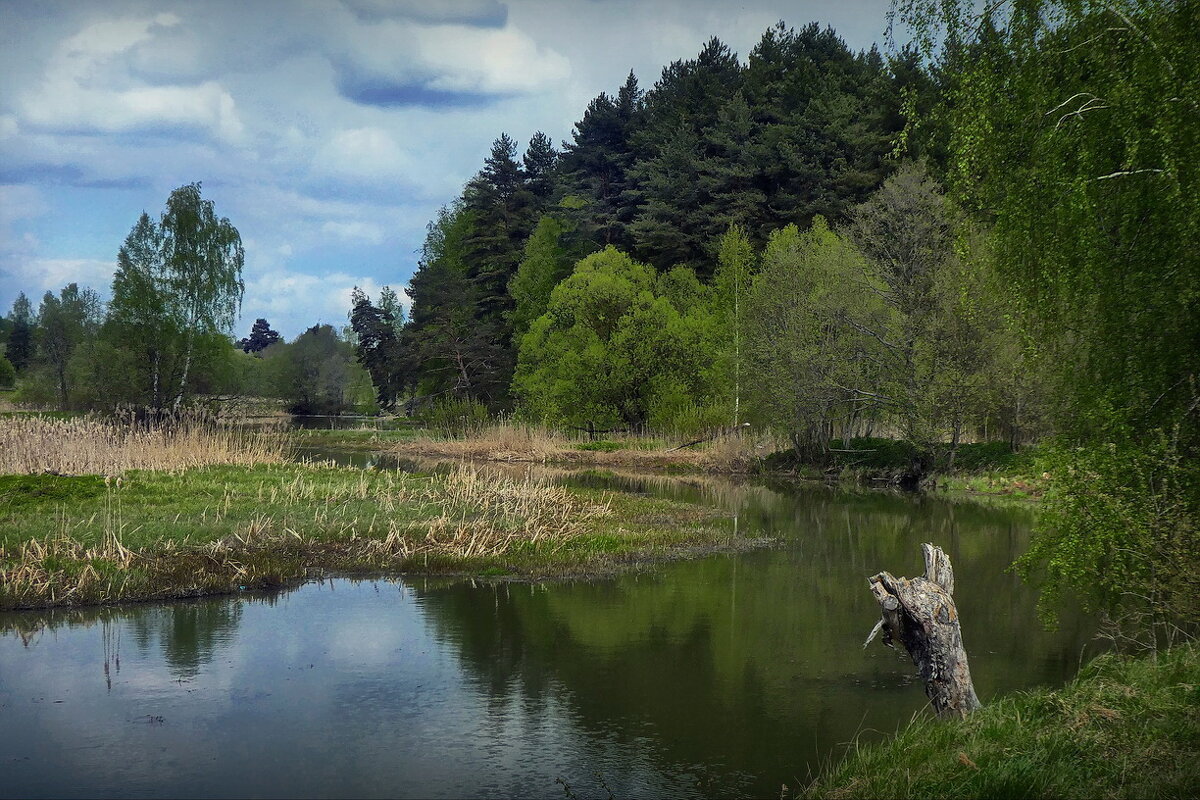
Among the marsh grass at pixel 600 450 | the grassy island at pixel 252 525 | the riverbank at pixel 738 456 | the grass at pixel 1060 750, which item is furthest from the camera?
the marsh grass at pixel 600 450

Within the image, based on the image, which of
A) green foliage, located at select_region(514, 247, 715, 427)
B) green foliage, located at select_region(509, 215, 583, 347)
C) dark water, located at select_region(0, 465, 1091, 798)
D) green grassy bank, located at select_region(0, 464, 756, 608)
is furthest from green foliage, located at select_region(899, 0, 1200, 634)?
green foliage, located at select_region(509, 215, 583, 347)

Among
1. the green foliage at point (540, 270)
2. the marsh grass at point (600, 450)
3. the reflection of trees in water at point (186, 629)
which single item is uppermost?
the green foliage at point (540, 270)

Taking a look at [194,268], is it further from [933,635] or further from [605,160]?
[933,635]

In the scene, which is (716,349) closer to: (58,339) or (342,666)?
(342,666)

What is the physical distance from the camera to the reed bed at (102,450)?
71.4ft

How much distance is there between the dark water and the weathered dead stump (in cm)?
86

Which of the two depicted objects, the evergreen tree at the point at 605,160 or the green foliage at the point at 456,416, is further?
the evergreen tree at the point at 605,160

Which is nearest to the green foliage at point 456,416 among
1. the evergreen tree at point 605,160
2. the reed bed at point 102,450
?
the evergreen tree at point 605,160

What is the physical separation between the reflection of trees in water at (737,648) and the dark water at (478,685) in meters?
0.04

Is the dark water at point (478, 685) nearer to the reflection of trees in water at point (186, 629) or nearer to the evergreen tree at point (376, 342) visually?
the reflection of trees in water at point (186, 629)

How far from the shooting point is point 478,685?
11.0 meters

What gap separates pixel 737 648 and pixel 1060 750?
19.5 feet

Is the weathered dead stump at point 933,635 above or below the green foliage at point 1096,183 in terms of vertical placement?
below

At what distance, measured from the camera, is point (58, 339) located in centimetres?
8012
